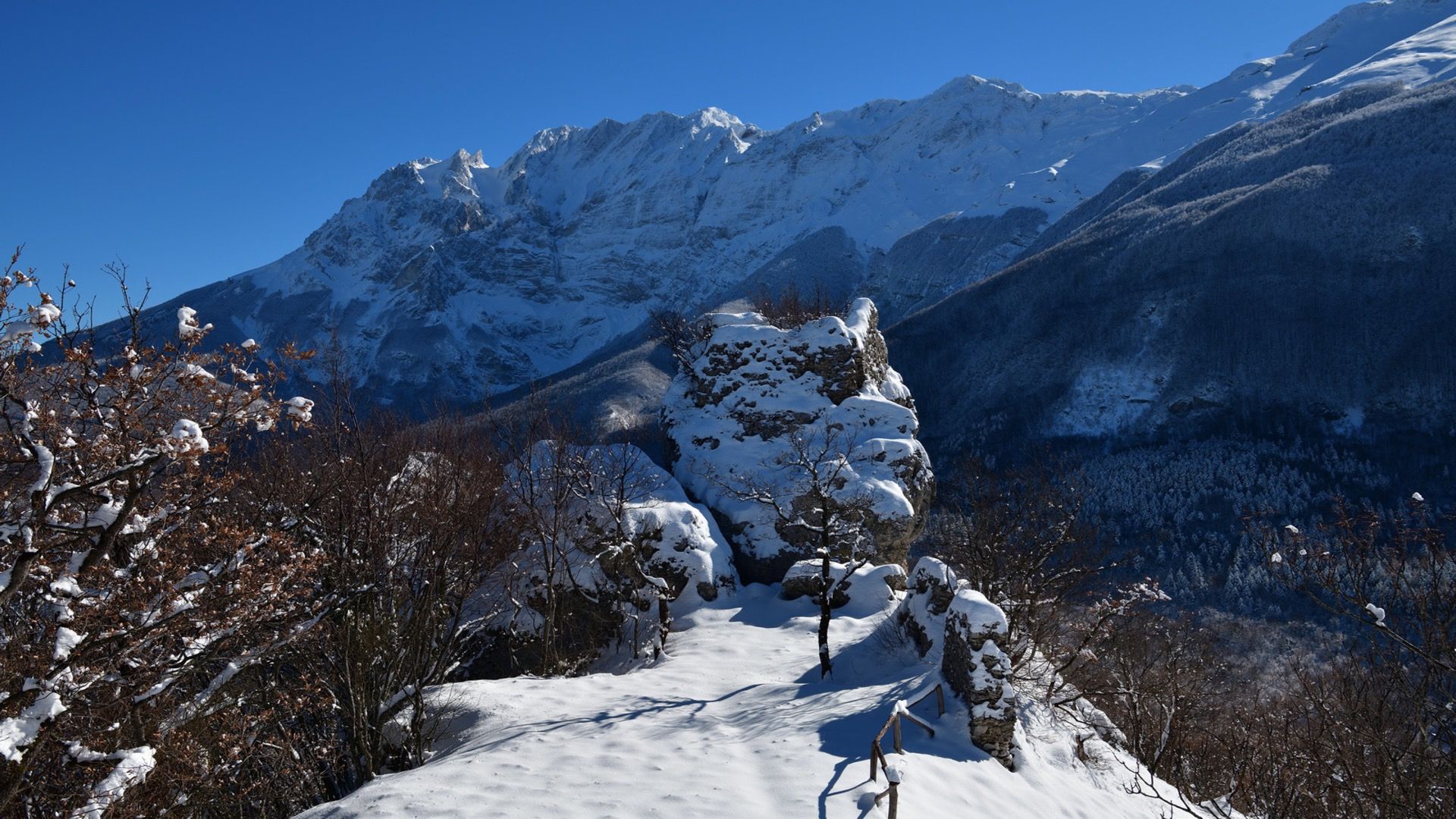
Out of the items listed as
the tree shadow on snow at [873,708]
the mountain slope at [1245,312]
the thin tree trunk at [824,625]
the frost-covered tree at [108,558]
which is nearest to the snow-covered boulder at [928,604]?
the tree shadow on snow at [873,708]

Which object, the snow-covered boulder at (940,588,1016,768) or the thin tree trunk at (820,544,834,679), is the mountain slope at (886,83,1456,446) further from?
the snow-covered boulder at (940,588,1016,768)

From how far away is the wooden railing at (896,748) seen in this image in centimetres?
841

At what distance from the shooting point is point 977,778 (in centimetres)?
1104

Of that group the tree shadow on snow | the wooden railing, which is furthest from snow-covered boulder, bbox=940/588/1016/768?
the wooden railing

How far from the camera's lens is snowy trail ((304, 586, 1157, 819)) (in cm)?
900

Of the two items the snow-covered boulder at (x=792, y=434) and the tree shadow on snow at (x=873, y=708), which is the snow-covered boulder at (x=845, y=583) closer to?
the snow-covered boulder at (x=792, y=434)

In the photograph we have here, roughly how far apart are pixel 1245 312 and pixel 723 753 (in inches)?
3973

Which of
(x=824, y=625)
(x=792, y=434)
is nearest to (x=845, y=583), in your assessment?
(x=824, y=625)

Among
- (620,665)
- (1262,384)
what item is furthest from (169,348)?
(1262,384)

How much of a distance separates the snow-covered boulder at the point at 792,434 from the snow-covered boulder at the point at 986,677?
A: 8.31 metres

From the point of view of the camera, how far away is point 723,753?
1069 centimetres

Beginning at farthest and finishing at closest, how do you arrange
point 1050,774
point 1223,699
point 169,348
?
1. point 1223,699
2. point 1050,774
3. point 169,348

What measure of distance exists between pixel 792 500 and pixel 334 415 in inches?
537

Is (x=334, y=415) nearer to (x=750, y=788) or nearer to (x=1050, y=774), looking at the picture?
(x=750, y=788)
